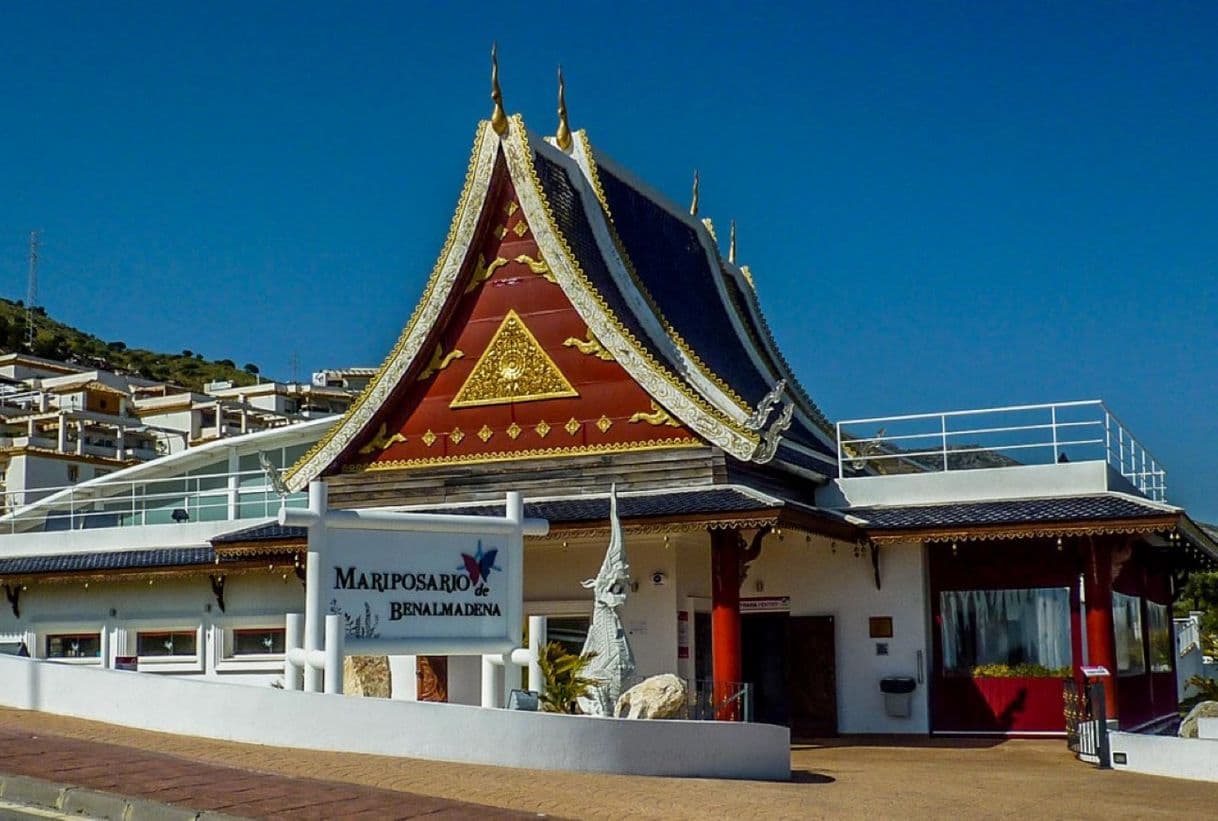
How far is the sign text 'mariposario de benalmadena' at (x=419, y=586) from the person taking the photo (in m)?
14.6

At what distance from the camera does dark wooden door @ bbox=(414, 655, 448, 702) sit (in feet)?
73.0

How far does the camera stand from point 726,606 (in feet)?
62.8

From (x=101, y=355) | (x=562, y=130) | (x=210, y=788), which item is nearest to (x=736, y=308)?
A: (x=562, y=130)

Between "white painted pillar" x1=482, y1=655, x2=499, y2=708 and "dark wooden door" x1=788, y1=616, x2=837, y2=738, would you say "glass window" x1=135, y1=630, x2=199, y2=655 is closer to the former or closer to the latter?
"dark wooden door" x1=788, y1=616, x2=837, y2=738

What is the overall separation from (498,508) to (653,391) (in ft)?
8.81

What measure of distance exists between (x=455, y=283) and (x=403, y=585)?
8283 mm

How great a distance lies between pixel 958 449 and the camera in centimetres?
2206

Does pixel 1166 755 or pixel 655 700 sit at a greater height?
pixel 655 700

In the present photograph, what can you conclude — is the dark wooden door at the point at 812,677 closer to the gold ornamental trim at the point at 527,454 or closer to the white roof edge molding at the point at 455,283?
the gold ornamental trim at the point at 527,454

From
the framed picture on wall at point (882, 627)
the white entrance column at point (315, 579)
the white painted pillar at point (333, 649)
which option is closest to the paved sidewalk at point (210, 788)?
the white painted pillar at point (333, 649)

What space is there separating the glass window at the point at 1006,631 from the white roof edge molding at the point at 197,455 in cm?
1168

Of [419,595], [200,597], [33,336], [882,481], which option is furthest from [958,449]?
[33,336]

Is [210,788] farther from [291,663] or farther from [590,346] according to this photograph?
[590,346]

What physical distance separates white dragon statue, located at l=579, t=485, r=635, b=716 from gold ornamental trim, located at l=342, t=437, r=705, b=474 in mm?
5058
